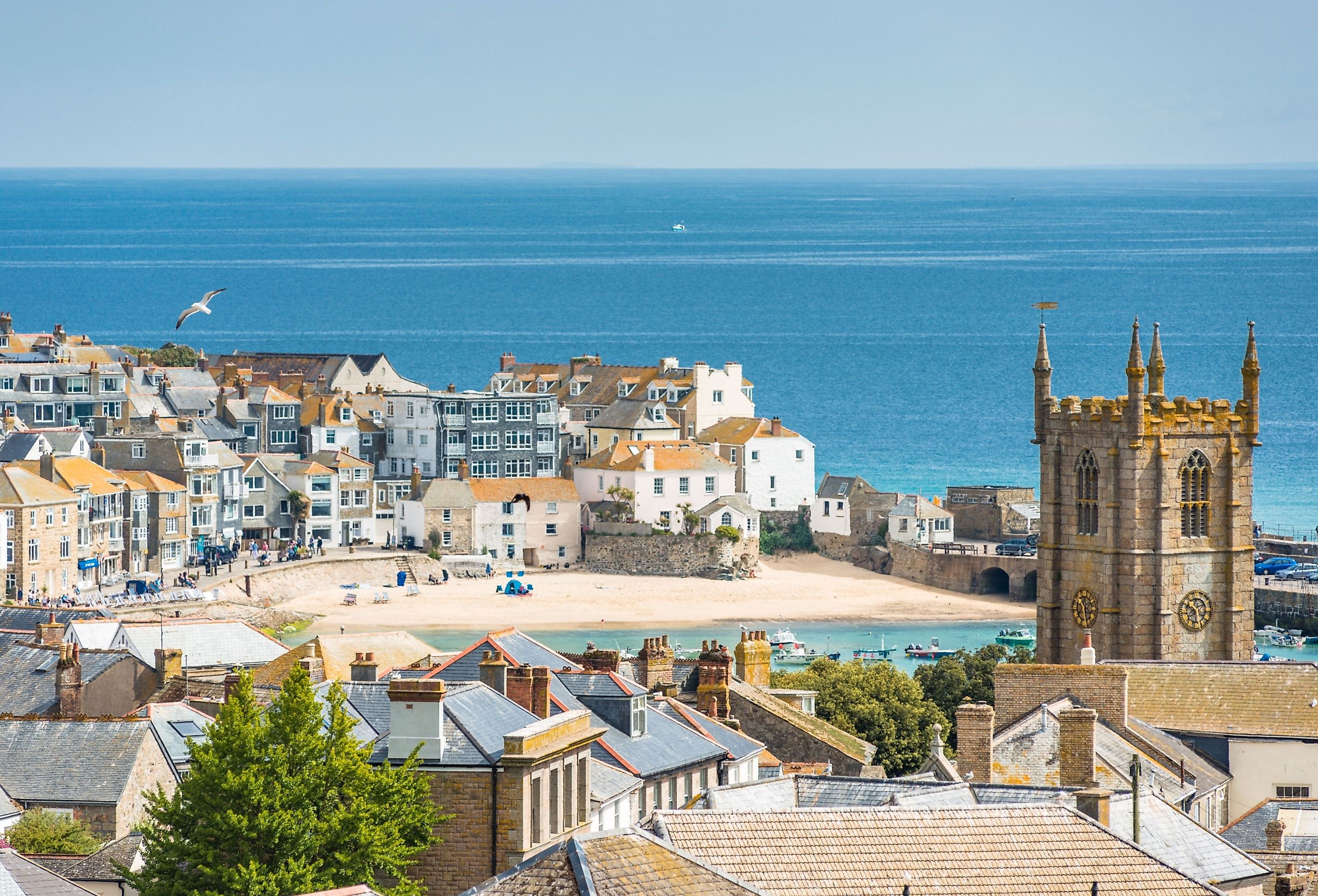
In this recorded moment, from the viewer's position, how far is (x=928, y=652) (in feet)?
301

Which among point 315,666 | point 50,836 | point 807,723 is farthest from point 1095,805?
point 807,723

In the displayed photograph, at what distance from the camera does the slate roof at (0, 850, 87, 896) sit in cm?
2372

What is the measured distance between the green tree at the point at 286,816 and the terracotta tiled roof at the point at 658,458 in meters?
87.7

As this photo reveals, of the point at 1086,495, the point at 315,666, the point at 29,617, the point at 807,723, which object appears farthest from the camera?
the point at 29,617

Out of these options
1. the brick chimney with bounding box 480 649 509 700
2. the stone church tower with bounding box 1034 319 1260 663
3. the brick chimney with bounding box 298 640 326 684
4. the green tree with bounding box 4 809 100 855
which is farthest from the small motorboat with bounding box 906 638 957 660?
the green tree with bounding box 4 809 100 855

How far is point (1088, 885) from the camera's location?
22.3m

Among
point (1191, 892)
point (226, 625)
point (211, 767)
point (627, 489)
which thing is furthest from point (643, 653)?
point (627, 489)

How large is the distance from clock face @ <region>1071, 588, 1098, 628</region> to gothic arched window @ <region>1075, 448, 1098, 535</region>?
116 centimetres

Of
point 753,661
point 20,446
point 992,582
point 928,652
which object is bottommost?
point 928,652

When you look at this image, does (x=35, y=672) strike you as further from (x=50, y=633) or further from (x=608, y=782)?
(x=608, y=782)

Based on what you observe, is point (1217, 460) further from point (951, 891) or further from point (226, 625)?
point (951, 891)

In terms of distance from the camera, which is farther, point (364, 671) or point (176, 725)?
point (176, 725)

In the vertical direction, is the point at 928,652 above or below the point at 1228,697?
below

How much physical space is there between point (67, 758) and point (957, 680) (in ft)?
104
